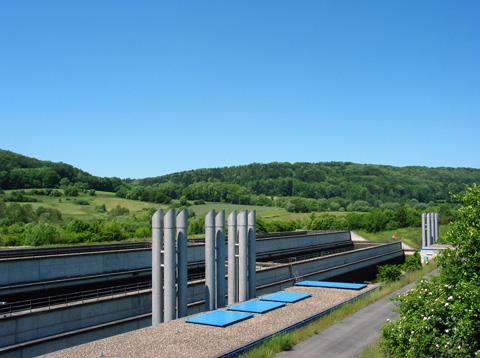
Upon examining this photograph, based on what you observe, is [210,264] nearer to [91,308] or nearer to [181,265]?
[181,265]

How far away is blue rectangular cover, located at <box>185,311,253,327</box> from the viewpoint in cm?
2350

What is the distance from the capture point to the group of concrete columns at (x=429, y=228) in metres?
78.4

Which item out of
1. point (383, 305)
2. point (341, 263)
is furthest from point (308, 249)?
point (383, 305)

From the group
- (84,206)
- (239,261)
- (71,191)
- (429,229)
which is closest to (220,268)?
(239,261)

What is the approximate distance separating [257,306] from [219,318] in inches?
157

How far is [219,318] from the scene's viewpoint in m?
24.6

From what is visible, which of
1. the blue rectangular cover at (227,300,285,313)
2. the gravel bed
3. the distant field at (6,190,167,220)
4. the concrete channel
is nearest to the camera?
the gravel bed

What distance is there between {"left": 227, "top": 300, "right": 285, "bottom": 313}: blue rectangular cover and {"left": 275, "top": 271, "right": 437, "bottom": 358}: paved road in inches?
167

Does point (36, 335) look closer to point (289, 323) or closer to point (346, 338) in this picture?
point (289, 323)

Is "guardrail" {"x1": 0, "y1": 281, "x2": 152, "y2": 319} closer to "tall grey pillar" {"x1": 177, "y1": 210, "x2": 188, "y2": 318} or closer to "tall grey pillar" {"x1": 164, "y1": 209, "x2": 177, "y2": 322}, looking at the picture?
"tall grey pillar" {"x1": 164, "y1": 209, "x2": 177, "y2": 322}

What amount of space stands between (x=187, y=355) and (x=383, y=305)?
1700 cm

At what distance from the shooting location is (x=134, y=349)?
19.3m

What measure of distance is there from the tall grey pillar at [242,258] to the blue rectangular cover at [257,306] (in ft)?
7.02

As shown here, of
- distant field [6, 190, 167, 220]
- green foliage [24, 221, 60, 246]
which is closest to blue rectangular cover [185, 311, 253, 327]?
green foliage [24, 221, 60, 246]
